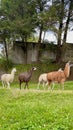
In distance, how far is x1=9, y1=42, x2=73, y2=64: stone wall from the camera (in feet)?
125

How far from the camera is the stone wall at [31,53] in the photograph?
38.2 metres

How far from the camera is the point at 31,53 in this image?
127 feet

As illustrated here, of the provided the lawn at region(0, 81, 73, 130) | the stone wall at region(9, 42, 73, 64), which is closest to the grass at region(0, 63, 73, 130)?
the lawn at region(0, 81, 73, 130)

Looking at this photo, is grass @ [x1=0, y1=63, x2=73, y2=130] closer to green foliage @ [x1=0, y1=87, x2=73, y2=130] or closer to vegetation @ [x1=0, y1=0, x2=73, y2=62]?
green foliage @ [x1=0, y1=87, x2=73, y2=130]

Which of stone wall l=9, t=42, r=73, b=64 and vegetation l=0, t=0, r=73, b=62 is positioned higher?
vegetation l=0, t=0, r=73, b=62

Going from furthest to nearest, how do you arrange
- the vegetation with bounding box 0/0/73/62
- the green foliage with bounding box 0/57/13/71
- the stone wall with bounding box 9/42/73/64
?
the stone wall with bounding box 9/42/73/64 < the green foliage with bounding box 0/57/13/71 < the vegetation with bounding box 0/0/73/62

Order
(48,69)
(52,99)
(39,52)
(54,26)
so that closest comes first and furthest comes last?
(52,99) < (54,26) < (48,69) < (39,52)

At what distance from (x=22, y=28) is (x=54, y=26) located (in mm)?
3295

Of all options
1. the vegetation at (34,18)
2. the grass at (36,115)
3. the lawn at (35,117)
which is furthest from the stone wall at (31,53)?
the lawn at (35,117)

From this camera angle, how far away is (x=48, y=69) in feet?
115

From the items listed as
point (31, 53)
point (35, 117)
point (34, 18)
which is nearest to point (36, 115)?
point (35, 117)

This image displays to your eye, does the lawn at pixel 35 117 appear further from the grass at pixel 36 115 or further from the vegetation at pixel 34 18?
the vegetation at pixel 34 18

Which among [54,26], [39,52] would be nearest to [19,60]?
[39,52]

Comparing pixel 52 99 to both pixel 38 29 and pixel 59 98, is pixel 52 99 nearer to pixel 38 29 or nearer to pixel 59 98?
pixel 59 98
